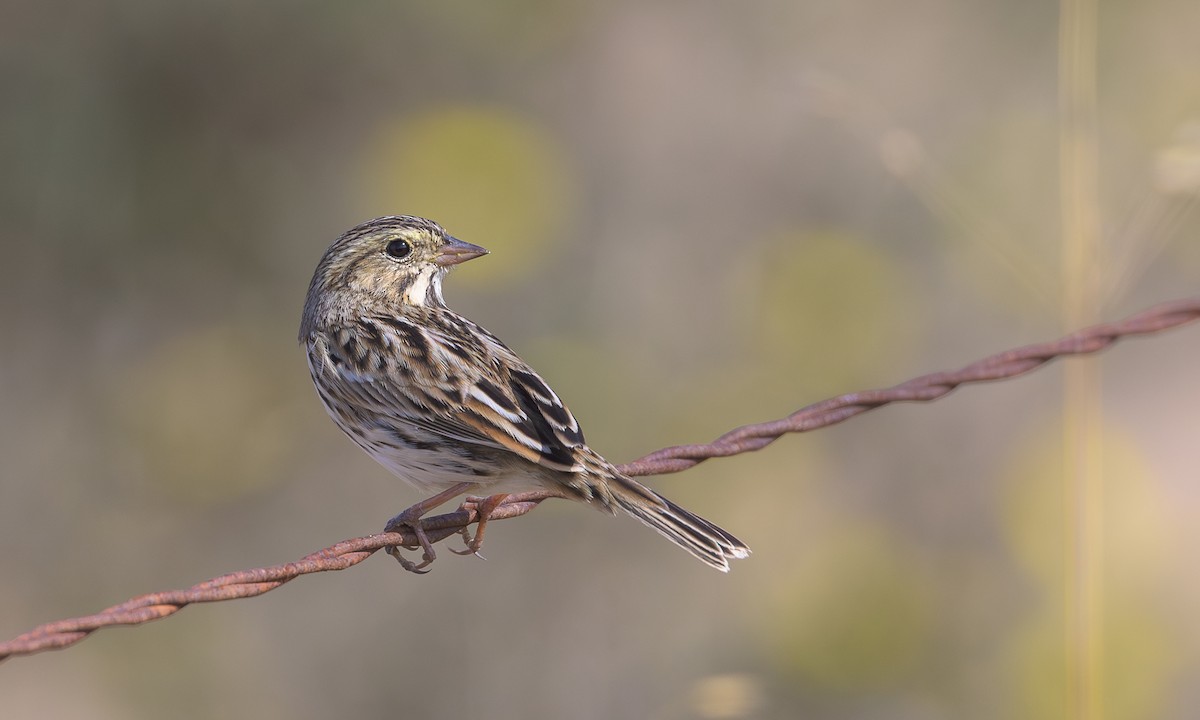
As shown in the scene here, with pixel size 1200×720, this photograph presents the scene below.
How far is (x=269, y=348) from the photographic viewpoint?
720cm

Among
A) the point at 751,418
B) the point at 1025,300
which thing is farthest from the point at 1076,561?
the point at 1025,300

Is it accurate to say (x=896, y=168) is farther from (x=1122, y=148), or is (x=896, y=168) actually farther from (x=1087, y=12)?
(x=1122, y=148)

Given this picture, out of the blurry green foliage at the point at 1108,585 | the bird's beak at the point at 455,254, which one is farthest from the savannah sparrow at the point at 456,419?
the blurry green foliage at the point at 1108,585

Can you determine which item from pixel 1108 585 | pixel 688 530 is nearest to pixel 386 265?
pixel 688 530

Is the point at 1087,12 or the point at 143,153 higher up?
the point at 1087,12

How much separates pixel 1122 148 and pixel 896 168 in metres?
4.21

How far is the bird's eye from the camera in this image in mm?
4750

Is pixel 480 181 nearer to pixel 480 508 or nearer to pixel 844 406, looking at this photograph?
pixel 480 508

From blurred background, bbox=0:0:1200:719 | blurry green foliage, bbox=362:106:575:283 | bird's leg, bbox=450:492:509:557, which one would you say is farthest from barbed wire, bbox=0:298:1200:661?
blurry green foliage, bbox=362:106:575:283

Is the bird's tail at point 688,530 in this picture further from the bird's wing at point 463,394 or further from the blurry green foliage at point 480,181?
the blurry green foliage at point 480,181

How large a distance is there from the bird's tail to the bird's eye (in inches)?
62.0

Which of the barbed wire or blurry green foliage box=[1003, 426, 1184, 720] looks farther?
blurry green foliage box=[1003, 426, 1184, 720]

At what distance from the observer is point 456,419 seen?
373cm

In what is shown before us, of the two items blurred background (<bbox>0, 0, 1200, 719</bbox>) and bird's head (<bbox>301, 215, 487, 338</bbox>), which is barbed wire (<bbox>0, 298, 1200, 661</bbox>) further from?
blurred background (<bbox>0, 0, 1200, 719</bbox>)
